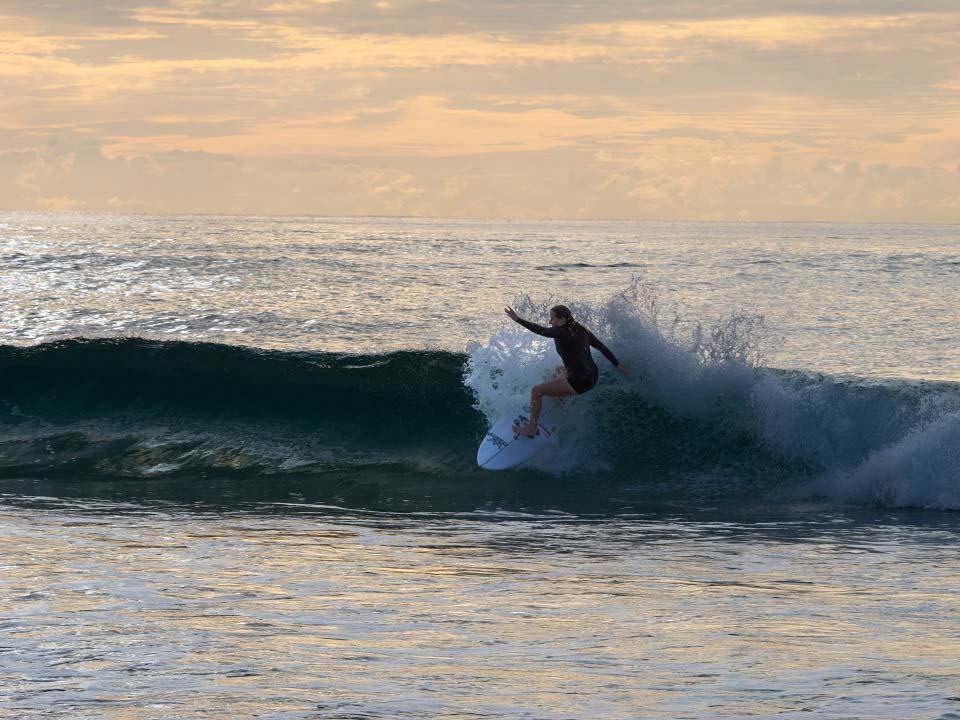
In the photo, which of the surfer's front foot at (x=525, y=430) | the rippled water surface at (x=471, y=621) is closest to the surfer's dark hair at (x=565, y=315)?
the surfer's front foot at (x=525, y=430)

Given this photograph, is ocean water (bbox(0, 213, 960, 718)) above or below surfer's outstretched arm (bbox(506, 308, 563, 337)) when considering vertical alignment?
below

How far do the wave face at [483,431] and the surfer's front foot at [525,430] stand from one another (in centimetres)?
34

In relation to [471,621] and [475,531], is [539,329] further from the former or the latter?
[471,621]

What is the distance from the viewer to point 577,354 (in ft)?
40.8

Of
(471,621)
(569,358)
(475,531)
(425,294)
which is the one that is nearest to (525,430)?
(569,358)

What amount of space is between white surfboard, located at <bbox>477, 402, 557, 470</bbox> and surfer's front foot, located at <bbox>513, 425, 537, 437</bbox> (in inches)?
1.5

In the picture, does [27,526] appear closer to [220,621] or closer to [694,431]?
[220,621]

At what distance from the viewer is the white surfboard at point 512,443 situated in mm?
12922

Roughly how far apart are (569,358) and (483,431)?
2.61 m

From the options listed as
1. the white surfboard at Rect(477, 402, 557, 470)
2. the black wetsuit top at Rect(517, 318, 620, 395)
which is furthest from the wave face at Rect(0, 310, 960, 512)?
the black wetsuit top at Rect(517, 318, 620, 395)

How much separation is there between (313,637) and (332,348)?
63.5 feet

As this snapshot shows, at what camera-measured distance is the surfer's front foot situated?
42.5ft

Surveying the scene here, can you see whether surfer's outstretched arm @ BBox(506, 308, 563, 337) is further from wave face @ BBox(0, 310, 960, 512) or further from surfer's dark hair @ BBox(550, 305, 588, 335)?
wave face @ BBox(0, 310, 960, 512)

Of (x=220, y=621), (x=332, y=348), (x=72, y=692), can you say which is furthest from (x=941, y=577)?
(x=332, y=348)
